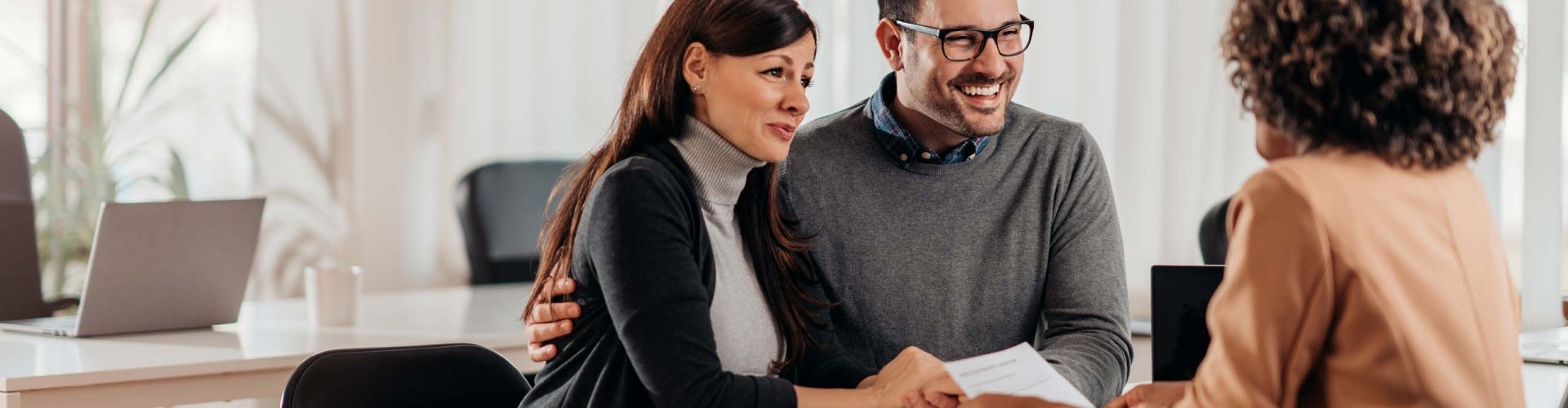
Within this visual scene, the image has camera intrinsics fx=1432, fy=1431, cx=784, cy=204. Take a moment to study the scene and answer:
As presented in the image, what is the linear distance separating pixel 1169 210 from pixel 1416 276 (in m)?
2.46

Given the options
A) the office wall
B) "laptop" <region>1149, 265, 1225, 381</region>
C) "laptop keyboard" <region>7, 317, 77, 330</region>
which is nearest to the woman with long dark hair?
"laptop" <region>1149, 265, 1225, 381</region>

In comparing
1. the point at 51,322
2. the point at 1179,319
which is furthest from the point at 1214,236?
the point at 51,322

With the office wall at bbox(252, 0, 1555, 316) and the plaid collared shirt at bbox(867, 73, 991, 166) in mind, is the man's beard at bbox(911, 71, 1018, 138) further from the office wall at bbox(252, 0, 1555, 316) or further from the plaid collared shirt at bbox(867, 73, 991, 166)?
the office wall at bbox(252, 0, 1555, 316)

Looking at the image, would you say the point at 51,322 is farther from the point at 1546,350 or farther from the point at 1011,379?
the point at 1546,350

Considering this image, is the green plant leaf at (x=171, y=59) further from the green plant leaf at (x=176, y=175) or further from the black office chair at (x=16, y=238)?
the black office chair at (x=16, y=238)

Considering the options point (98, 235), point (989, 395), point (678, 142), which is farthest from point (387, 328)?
point (989, 395)

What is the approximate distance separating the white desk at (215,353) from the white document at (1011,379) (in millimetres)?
1356

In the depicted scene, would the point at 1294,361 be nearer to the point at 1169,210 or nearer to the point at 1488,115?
the point at 1488,115

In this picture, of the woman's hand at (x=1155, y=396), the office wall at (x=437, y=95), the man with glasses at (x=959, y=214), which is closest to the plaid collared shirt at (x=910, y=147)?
the man with glasses at (x=959, y=214)

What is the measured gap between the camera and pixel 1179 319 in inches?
73.0

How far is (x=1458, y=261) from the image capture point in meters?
Result: 1.18

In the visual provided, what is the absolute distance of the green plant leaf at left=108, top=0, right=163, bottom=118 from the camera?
4125mm

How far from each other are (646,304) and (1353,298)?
0.74 m

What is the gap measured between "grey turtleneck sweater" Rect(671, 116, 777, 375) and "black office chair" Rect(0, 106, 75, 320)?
1.88 m
